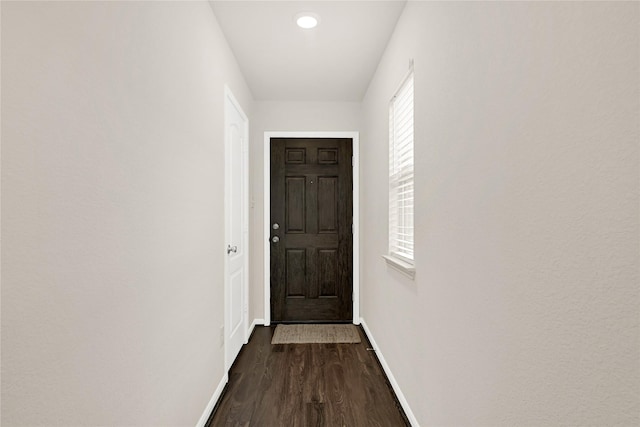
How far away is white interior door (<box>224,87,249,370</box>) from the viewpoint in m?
2.88

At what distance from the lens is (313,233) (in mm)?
4238

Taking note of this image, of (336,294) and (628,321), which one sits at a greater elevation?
(628,321)

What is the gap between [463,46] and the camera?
1447 millimetres

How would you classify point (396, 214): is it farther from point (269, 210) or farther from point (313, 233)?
point (269, 210)

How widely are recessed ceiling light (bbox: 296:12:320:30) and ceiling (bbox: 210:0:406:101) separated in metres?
0.03

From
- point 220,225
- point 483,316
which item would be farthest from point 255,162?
point 483,316

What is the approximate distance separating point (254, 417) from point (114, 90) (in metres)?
1.92

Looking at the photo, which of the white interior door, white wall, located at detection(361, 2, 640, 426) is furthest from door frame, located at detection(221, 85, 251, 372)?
white wall, located at detection(361, 2, 640, 426)

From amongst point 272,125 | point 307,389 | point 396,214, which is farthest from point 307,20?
point 307,389

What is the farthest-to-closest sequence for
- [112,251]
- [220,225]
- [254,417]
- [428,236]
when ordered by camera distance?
[220,225], [254,417], [428,236], [112,251]

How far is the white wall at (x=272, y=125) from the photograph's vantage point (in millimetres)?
4152

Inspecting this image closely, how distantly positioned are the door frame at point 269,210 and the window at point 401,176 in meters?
1.35

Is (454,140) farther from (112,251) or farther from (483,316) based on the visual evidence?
(112,251)

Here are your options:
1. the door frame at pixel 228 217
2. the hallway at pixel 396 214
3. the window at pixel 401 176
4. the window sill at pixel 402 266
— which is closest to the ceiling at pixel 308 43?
the hallway at pixel 396 214
